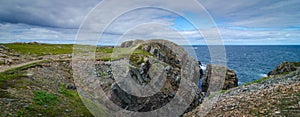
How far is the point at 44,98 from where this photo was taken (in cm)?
1351

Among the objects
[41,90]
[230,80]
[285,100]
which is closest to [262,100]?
[285,100]

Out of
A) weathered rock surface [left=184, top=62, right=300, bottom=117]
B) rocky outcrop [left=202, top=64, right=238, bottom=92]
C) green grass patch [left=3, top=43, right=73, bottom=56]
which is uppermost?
green grass patch [left=3, top=43, right=73, bottom=56]

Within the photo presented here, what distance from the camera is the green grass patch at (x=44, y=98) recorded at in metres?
13.1

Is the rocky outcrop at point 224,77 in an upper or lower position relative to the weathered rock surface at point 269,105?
lower

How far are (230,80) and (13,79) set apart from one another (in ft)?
143

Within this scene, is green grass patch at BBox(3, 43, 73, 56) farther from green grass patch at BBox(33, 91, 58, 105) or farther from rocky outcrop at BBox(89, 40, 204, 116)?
green grass patch at BBox(33, 91, 58, 105)

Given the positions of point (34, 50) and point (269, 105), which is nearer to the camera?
point (269, 105)

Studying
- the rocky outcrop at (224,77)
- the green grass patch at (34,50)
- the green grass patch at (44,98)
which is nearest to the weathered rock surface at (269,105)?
the green grass patch at (44,98)

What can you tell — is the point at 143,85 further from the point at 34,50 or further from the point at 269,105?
the point at 34,50

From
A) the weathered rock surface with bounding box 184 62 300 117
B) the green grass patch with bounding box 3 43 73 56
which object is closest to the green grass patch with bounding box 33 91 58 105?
the weathered rock surface with bounding box 184 62 300 117

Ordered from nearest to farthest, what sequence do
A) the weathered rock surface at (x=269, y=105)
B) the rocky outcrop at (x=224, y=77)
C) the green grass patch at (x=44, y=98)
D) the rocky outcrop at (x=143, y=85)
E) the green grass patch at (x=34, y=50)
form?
the weathered rock surface at (x=269, y=105), the green grass patch at (x=44, y=98), the rocky outcrop at (x=143, y=85), the rocky outcrop at (x=224, y=77), the green grass patch at (x=34, y=50)

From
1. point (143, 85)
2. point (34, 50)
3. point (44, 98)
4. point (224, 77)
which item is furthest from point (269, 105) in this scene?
point (34, 50)

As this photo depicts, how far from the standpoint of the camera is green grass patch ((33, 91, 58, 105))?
13.1 metres

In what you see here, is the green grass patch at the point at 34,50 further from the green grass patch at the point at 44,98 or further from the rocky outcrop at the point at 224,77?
the rocky outcrop at the point at 224,77
